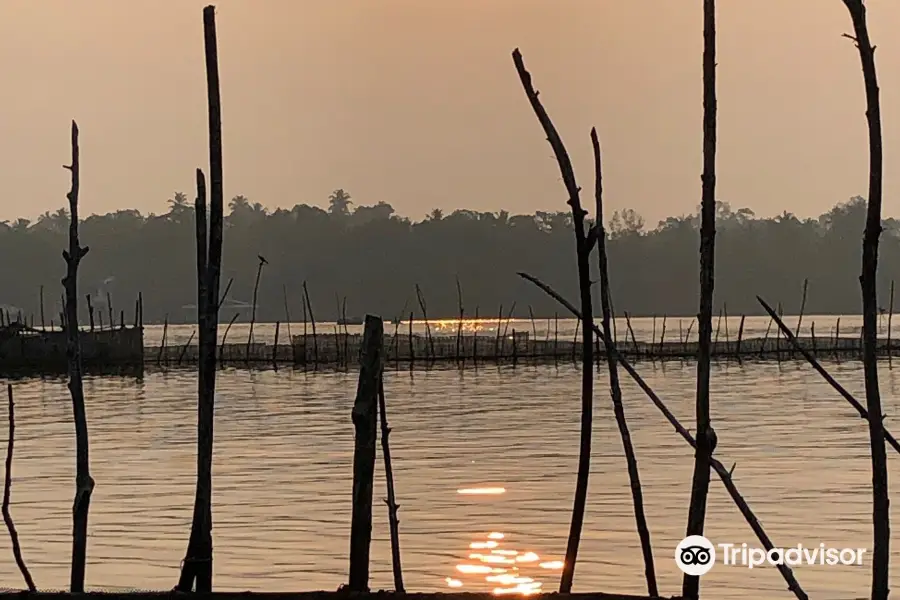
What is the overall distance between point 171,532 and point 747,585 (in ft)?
17.0

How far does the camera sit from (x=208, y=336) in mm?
4773

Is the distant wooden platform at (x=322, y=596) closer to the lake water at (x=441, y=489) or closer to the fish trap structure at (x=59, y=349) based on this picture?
the lake water at (x=441, y=489)

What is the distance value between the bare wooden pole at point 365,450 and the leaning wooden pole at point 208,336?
573 mm

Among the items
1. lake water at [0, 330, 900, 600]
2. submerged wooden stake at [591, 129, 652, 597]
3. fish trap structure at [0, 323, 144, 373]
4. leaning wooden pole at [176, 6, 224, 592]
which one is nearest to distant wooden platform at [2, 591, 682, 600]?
leaning wooden pole at [176, 6, 224, 592]

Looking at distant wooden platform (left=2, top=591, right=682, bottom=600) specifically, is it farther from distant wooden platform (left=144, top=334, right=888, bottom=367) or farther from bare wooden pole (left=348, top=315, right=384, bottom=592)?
distant wooden platform (left=144, top=334, right=888, bottom=367)

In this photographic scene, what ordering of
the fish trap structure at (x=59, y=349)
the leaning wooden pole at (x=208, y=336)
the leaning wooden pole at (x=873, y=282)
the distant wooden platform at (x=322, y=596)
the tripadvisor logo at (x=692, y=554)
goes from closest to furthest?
the leaning wooden pole at (x=873, y=282), the distant wooden platform at (x=322, y=596), the tripadvisor logo at (x=692, y=554), the leaning wooden pole at (x=208, y=336), the fish trap structure at (x=59, y=349)

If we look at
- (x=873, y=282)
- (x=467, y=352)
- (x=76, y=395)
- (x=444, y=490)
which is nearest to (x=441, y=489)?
(x=444, y=490)

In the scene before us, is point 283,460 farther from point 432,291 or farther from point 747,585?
point 432,291

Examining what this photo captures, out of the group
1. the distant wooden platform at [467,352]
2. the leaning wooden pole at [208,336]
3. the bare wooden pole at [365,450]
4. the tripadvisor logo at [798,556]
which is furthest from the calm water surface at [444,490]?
the distant wooden platform at [467,352]

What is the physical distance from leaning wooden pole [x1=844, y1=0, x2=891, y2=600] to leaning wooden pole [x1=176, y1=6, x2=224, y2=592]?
80.2 inches

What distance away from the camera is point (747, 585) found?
10180 millimetres

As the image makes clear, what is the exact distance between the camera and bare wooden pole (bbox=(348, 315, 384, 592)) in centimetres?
427

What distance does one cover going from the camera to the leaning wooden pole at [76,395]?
16.8ft

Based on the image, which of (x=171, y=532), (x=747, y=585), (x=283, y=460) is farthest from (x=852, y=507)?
(x=283, y=460)
